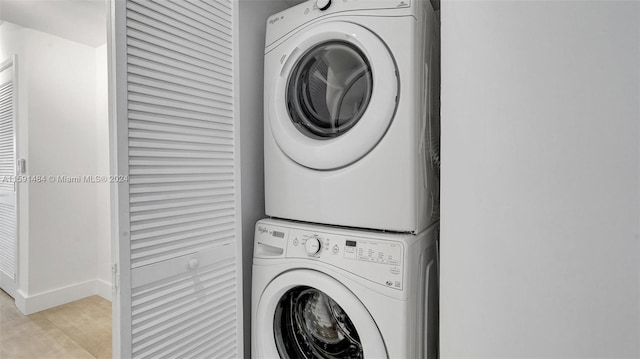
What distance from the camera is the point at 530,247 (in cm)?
75

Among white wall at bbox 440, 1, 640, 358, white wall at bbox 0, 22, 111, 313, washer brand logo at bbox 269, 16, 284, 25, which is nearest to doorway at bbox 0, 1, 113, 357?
white wall at bbox 0, 22, 111, 313

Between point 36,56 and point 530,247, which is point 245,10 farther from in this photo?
point 36,56

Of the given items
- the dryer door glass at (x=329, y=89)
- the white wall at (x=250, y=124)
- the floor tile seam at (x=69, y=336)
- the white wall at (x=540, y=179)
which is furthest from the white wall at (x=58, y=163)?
the white wall at (x=540, y=179)

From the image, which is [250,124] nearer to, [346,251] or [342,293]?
[346,251]

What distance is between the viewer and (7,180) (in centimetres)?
258

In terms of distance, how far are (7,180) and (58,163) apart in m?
0.39

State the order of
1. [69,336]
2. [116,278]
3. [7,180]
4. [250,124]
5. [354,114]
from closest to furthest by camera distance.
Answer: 1. [116,278]
2. [354,114]
3. [250,124]
4. [69,336]
5. [7,180]

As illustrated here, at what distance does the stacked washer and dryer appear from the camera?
1062 millimetres

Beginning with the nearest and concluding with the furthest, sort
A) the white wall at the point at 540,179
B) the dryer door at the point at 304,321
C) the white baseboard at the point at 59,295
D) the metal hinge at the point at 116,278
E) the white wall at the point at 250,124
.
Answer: the white wall at the point at 540,179
the metal hinge at the point at 116,278
the dryer door at the point at 304,321
the white wall at the point at 250,124
the white baseboard at the point at 59,295

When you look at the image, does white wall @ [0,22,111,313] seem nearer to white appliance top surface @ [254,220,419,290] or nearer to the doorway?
the doorway

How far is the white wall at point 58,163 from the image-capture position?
2.49m

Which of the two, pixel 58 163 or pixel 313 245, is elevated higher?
pixel 58 163

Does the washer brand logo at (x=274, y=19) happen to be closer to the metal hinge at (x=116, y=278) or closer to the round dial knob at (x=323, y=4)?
the round dial knob at (x=323, y=4)

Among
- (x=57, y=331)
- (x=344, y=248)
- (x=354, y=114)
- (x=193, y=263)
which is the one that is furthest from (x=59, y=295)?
(x=354, y=114)
